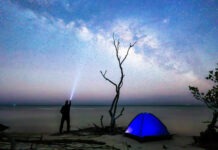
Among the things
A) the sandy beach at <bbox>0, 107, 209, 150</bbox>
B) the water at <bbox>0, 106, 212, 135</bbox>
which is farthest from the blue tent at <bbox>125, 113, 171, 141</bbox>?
the water at <bbox>0, 106, 212, 135</bbox>

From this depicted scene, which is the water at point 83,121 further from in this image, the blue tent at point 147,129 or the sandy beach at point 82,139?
the blue tent at point 147,129

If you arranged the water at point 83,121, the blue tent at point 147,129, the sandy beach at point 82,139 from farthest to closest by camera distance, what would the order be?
the water at point 83,121
the blue tent at point 147,129
the sandy beach at point 82,139

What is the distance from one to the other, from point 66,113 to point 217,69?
1120 cm

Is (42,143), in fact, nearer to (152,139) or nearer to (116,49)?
(152,139)

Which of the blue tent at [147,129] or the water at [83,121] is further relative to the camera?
the water at [83,121]

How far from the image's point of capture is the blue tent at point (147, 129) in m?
12.1

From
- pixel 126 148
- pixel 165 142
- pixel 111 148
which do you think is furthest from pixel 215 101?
pixel 111 148

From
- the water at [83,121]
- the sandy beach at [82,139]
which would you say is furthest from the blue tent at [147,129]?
Result: the water at [83,121]

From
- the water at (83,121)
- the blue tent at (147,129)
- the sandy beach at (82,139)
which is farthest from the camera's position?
the water at (83,121)

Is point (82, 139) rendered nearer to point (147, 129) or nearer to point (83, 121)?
point (147, 129)

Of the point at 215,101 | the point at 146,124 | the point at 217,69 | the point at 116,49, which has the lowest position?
the point at 146,124

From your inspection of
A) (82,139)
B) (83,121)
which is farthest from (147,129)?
(83,121)

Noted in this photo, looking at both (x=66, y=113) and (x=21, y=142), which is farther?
(x=66, y=113)

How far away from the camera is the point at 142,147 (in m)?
10.5
